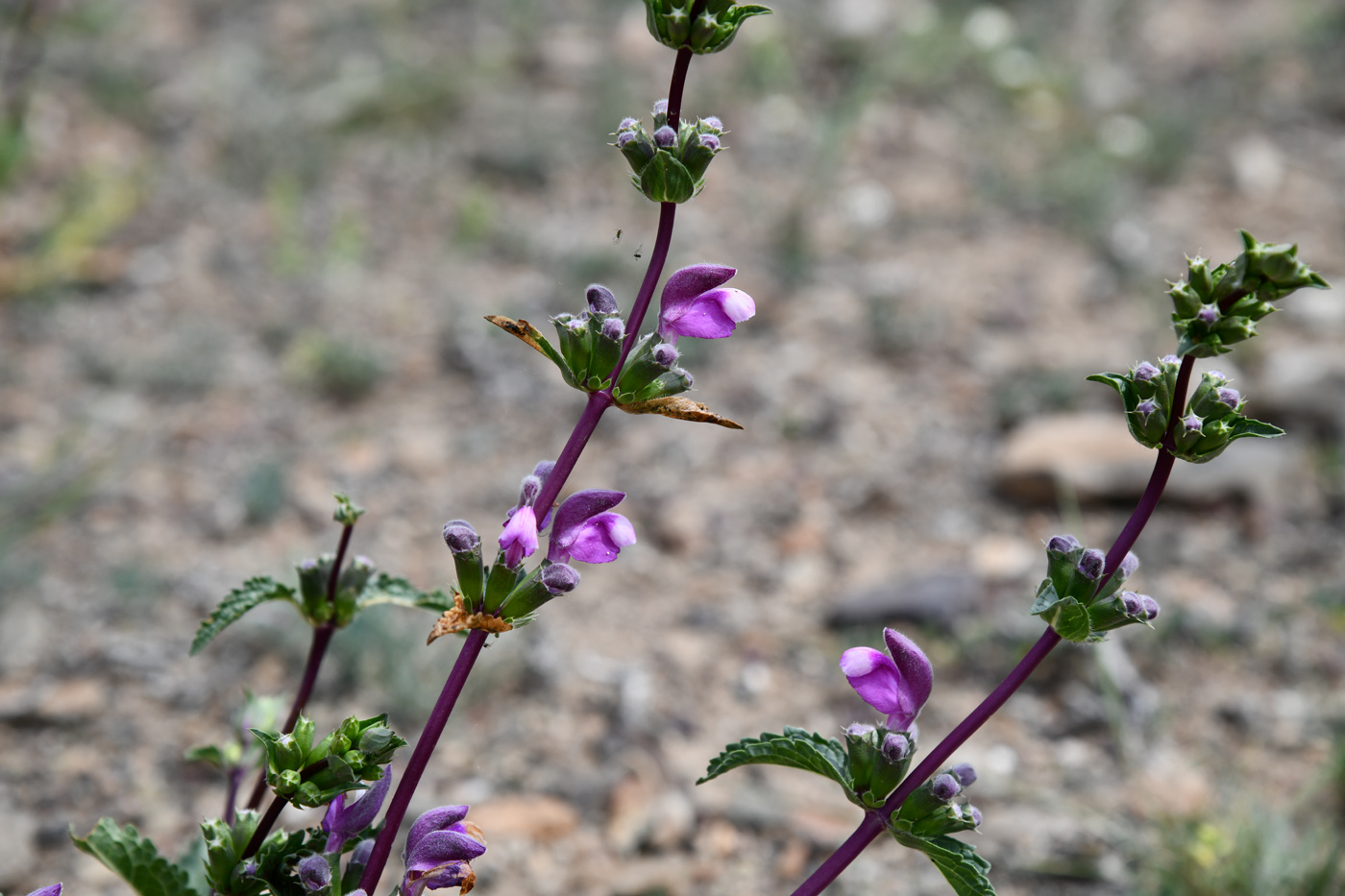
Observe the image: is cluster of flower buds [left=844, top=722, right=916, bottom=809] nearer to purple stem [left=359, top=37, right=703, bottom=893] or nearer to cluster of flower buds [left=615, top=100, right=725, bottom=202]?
purple stem [left=359, top=37, right=703, bottom=893]

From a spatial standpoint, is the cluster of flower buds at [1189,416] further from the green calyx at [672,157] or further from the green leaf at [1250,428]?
the green calyx at [672,157]

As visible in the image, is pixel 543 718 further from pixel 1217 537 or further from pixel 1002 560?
pixel 1217 537

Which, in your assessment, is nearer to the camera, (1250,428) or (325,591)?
(1250,428)

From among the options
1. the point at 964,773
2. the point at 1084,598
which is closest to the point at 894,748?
the point at 964,773

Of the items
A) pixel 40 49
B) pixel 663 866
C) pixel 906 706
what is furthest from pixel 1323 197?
pixel 40 49

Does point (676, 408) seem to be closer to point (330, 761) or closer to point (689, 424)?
point (330, 761)

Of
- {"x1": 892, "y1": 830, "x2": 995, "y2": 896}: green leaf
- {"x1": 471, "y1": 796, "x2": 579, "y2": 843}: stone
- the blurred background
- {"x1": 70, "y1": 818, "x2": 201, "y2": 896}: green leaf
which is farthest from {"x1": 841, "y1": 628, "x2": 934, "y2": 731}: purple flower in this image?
{"x1": 471, "y1": 796, "x2": 579, "y2": 843}: stone

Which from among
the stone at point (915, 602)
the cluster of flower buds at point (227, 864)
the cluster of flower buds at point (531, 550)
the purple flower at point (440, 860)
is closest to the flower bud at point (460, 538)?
the cluster of flower buds at point (531, 550)
